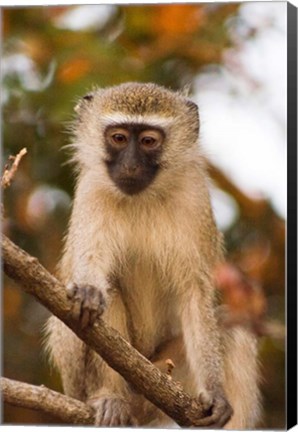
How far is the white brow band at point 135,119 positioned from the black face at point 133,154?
0.03m

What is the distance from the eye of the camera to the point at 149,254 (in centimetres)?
533

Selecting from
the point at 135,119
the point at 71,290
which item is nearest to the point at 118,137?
the point at 135,119

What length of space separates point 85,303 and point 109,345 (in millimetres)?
199

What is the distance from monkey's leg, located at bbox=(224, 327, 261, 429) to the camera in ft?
17.6

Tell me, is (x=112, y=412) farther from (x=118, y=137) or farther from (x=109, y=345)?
(x=118, y=137)

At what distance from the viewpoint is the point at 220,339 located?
534cm

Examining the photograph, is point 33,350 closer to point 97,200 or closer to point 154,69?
point 97,200

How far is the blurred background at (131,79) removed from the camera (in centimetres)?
530

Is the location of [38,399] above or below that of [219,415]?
below

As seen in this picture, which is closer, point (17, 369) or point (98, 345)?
point (98, 345)

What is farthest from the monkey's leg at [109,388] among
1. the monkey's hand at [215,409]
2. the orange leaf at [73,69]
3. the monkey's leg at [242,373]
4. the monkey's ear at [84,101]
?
the orange leaf at [73,69]

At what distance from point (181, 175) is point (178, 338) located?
804 millimetres

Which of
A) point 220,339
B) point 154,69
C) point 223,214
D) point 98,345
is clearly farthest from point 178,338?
point 154,69

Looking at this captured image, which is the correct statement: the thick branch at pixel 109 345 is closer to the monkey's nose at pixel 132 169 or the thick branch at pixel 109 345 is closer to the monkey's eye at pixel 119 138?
the monkey's nose at pixel 132 169
